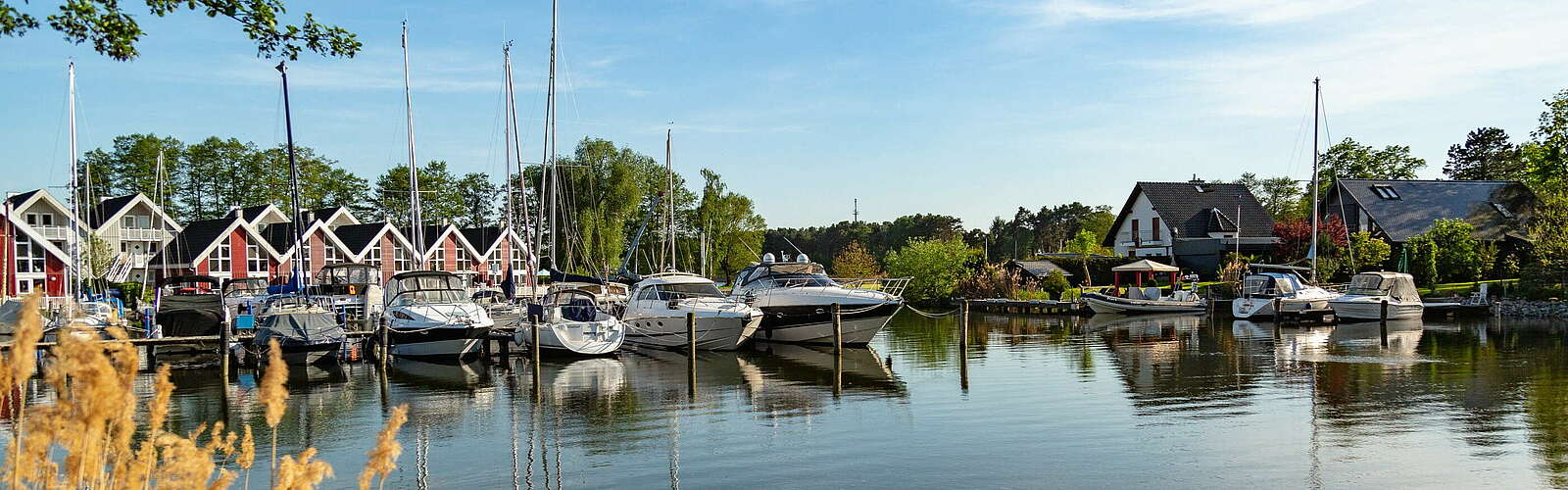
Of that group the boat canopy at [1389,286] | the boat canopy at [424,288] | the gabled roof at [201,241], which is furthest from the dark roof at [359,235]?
the boat canopy at [1389,286]

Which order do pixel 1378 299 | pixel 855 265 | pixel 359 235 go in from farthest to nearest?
pixel 359 235 < pixel 855 265 < pixel 1378 299

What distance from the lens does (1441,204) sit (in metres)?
58.9

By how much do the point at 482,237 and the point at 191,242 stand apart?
20058mm

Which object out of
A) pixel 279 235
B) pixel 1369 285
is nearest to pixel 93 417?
pixel 1369 285

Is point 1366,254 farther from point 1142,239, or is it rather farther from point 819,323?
point 819,323

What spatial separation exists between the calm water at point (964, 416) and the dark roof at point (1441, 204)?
28.5m

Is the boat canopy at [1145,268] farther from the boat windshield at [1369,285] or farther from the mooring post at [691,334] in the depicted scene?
the mooring post at [691,334]

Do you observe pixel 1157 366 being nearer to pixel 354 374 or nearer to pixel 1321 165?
pixel 354 374

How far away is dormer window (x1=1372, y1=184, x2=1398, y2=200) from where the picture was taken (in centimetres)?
5947

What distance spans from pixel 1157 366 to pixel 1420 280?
106 ft

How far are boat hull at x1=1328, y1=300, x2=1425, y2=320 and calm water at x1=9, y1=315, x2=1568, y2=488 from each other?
31.1 feet

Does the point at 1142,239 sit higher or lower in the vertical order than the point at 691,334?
higher

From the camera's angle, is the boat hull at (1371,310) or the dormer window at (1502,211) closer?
the boat hull at (1371,310)

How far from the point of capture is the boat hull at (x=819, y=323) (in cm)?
3116
